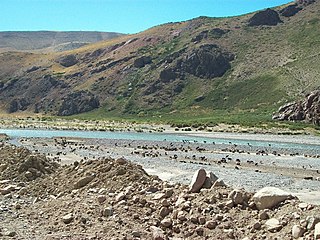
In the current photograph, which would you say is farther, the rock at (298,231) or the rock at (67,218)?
the rock at (67,218)

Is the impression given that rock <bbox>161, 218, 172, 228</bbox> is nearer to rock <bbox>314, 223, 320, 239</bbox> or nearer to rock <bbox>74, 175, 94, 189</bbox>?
rock <bbox>314, 223, 320, 239</bbox>

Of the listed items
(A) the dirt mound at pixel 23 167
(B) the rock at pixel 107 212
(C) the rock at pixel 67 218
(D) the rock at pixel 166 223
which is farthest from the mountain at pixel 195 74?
(D) the rock at pixel 166 223

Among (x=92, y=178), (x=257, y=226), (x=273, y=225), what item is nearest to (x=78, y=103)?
(x=92, y=178)

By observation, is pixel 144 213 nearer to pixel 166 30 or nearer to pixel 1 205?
pixel 1 205

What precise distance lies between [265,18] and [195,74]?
41.7m

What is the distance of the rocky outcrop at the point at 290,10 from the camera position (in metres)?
Answer: 169

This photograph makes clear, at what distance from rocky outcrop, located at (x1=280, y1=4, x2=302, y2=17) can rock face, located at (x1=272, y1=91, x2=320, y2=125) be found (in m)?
88.9

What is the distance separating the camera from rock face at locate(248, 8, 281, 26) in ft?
543

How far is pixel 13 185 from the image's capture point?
19.4 metres

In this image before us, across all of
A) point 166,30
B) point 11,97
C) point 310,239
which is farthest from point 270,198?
point 166,30

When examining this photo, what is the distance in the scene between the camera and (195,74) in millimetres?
146375

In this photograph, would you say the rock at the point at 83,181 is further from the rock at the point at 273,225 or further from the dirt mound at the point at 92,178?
the rock at the point at 273,225

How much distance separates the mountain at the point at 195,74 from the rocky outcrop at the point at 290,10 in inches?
14.2

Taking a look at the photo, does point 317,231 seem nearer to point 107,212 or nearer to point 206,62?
point 107,212
